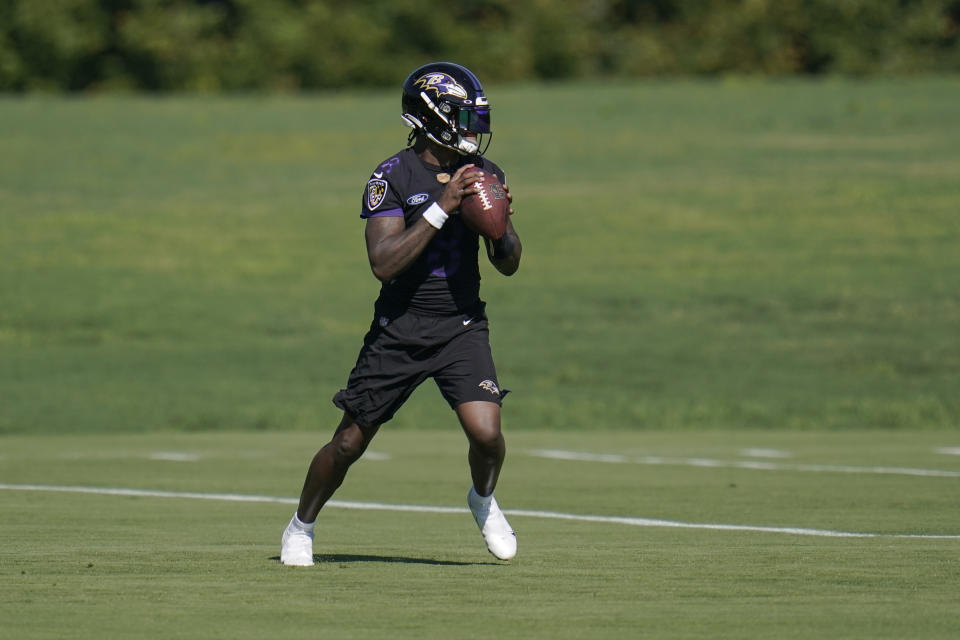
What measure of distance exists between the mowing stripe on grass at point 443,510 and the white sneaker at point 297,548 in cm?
290

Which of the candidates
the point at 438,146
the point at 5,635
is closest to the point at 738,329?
the point at 438,146

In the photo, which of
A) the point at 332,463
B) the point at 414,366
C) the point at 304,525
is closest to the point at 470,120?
the point at 414,366

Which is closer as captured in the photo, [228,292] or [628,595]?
[628,595]

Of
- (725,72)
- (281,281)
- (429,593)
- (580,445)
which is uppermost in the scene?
(429,593)

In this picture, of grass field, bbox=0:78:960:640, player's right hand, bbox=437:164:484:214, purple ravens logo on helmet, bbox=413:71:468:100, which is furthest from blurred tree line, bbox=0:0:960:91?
player's right hand, bbox=437:164:484:214

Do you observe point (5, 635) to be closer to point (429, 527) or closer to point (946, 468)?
point (429, 527)

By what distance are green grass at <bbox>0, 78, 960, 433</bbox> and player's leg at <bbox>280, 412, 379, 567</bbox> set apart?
1451 centimetres

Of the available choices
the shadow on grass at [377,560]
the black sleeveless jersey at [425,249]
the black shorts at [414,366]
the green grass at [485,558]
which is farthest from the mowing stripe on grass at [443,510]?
the black sleeveless jersey at [425,249]

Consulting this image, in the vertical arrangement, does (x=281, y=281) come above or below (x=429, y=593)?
below

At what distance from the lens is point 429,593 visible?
25.4 feet

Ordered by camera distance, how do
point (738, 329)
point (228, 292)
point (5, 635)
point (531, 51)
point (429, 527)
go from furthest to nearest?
point (531, 51), point (228, 292), point (738, 329), point (429, 527), point (5, 635)

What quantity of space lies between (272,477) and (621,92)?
44.4 meters

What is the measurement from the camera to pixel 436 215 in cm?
844

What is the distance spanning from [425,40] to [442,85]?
56.9 metres
